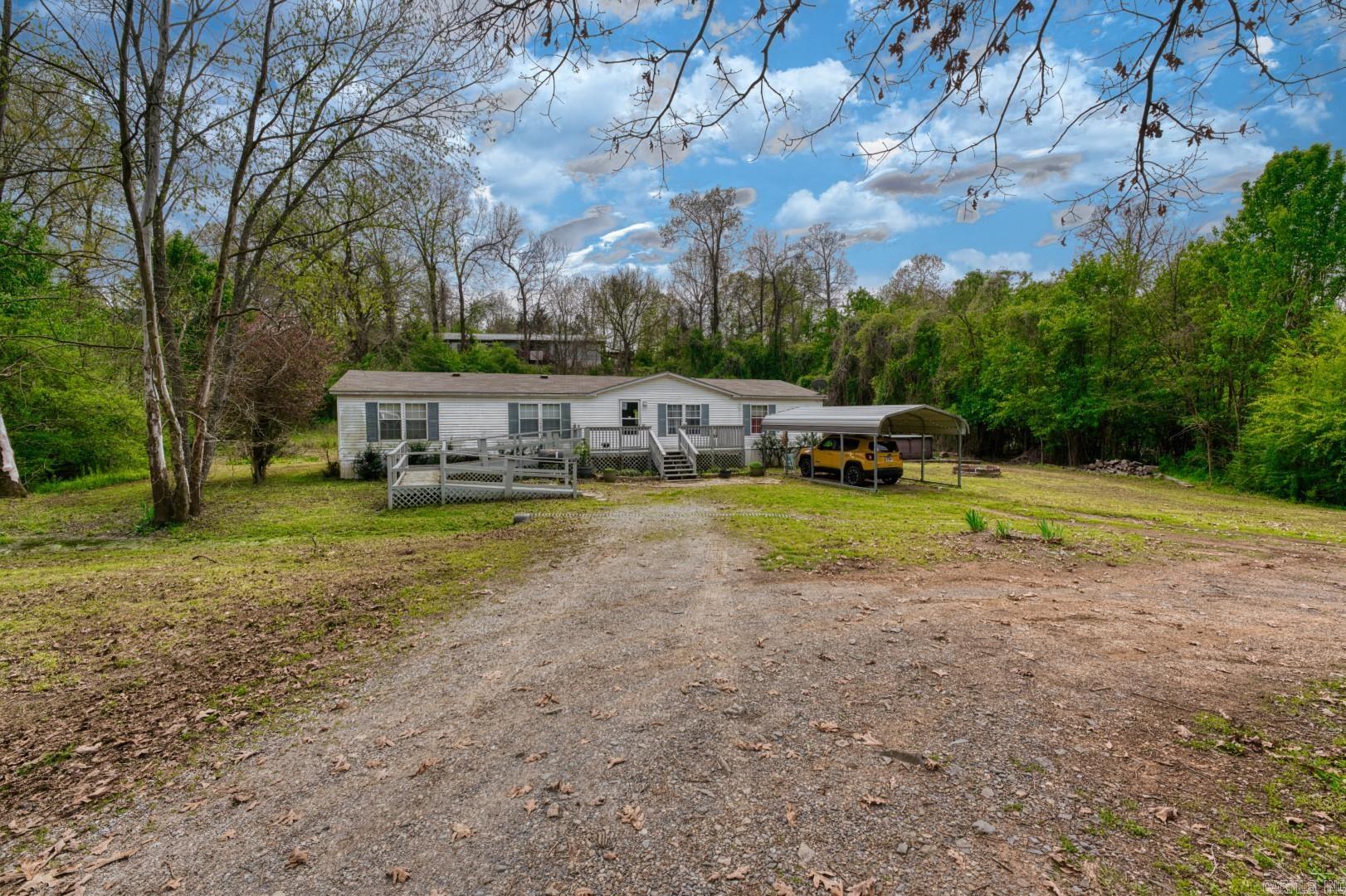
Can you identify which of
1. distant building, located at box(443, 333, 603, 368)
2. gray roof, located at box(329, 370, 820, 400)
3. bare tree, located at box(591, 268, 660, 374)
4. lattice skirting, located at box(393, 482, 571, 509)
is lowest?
lattice skirting, located at box(393, 482, 571, 509)

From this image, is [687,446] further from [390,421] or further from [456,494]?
[390,421]

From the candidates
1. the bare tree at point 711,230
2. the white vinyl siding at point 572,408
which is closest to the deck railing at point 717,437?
the white vinyl siding at point 572,408

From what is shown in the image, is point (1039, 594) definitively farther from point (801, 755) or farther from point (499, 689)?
point (499, 689)

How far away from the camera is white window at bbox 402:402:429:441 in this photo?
18.2 m

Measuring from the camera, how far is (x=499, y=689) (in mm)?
4012

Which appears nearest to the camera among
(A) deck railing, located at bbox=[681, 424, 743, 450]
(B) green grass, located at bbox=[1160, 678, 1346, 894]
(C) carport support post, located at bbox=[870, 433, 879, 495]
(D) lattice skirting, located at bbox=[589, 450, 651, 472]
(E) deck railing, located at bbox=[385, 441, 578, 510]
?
(B) green grass, located at bbox=[1160, 678, 1346, 894]

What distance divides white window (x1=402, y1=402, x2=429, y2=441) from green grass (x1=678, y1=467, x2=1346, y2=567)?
28.7 feet

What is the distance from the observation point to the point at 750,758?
3.11 meters

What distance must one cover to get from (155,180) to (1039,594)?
14811 millimetres

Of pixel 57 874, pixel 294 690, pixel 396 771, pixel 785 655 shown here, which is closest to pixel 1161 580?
pixel 785 655

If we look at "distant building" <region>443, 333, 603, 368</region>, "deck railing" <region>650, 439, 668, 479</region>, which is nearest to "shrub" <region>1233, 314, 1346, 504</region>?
"deck railing" <region>650, 439, 668, 479</region>

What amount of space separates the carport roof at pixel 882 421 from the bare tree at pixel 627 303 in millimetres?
25643

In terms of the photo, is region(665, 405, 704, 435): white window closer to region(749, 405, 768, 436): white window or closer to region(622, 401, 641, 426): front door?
region(622, 401, 641, 426): front door

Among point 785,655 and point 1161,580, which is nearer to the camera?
point 785,655
